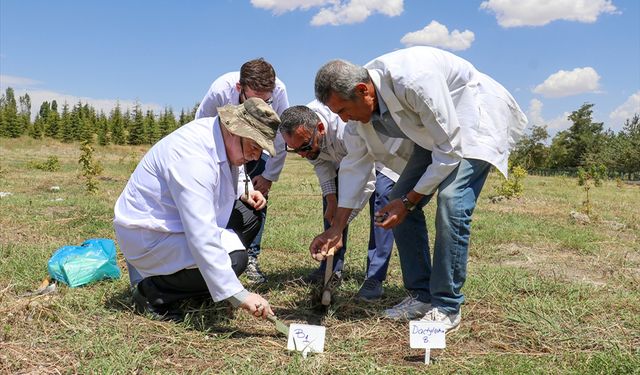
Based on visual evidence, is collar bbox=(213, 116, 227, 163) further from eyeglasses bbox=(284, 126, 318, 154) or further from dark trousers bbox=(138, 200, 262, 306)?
eyeglasses bbox=(284, 126, 318, 154)

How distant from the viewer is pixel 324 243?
311cm

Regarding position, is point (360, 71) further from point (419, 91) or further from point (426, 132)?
point (426, 132)

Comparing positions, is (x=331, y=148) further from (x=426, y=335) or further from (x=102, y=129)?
(x=102, y=129)

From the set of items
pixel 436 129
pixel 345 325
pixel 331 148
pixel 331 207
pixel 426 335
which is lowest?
pixel 345 325

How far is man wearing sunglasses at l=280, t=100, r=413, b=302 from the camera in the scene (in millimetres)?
3277

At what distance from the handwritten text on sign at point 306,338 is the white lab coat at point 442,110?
0.90m

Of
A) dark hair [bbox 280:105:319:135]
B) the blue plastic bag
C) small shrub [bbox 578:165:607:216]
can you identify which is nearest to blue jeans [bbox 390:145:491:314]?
dark hair [bbox 280:105:319:135]

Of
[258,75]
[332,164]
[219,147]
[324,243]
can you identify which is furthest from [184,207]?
[332,164]

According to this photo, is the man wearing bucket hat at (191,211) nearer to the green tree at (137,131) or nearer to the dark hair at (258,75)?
the dark hair at (258,75)

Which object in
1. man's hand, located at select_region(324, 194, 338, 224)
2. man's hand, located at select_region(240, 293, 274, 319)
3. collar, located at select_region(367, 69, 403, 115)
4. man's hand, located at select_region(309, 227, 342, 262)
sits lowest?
man's hand, located at select_region(240, 293, 274, 319)

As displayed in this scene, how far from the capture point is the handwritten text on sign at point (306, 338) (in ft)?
8.26

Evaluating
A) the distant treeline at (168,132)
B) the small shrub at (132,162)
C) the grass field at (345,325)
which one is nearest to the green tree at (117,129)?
the distant treeline at (168,132)

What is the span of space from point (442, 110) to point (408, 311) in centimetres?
121

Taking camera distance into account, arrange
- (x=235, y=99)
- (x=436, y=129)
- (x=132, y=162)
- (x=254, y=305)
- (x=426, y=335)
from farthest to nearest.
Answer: (x=132, y=162), (x=235, y=99), (x=436, y=129), (x=254, y=305), (x=426, y=335)
